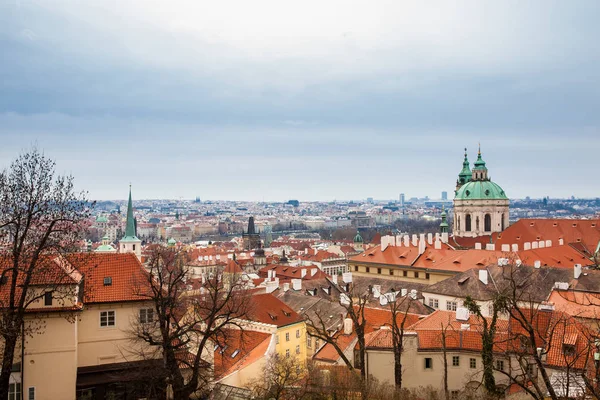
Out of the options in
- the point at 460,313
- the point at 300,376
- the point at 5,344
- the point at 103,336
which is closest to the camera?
the point at 5,344

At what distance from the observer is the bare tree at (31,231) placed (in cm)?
2273

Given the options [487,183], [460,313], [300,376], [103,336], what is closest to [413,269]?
[460,313]

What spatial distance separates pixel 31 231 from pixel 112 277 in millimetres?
5202

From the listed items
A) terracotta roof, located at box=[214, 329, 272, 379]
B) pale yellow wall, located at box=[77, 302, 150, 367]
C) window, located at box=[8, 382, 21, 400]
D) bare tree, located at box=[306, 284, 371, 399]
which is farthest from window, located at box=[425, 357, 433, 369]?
window, located at box=[8, 382, 21, 400]

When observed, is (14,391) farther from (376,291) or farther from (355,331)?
(376,291)

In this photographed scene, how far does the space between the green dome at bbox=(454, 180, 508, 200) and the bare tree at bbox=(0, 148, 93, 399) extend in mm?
90929

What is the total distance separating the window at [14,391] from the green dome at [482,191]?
304ft

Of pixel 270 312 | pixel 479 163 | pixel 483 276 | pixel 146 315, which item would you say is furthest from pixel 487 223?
pixel 146 315

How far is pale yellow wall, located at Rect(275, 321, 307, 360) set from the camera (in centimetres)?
3779

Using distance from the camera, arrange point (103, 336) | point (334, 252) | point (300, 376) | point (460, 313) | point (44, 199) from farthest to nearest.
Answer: point (334, 252) < point (460, 313) < point (300, 376) < point (103, 336) < point (44, 199)

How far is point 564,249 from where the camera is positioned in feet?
207

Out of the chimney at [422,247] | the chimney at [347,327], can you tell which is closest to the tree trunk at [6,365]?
the chimney at [347,327]

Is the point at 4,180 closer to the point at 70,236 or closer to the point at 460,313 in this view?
the point at 70,236

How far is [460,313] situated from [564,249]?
3451 centimetres
